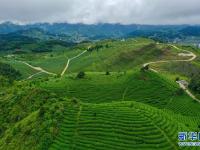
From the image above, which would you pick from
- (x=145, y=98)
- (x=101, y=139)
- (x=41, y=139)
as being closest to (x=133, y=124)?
(x=101, y=139)

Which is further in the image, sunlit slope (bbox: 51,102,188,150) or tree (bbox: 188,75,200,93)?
tree (bbox: 188,75,200,93)

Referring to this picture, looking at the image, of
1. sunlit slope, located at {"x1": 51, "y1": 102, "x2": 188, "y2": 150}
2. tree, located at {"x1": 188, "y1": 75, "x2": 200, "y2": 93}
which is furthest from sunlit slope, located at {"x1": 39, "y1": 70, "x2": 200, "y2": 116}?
sunlit slope, located at {"x1": 51, "y1": 102, "x2": 188, "y2": 150}

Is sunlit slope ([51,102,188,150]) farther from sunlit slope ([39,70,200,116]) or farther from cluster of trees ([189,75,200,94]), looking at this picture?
cluster of trees ([189,75,200,94])

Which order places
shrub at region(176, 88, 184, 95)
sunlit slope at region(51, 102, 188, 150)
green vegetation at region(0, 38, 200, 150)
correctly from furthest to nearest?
shrub at region(176, 88, 184, 95) → green vegetation at region(0, 38, 200, 150) → sunlit slope at region(51, 102, 188, 150)

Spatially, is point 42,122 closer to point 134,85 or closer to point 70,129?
point 70,129

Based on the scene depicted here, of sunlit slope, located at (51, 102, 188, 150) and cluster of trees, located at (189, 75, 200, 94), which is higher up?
sunlit slope, located at (51, 102, 188, 150)

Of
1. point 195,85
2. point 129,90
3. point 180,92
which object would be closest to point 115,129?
point 129,90

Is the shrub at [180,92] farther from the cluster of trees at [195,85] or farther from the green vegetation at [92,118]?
the cluster of trees at [195,85]

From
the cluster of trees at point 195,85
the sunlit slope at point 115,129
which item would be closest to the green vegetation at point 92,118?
the sunlit slope at point 115,129
